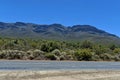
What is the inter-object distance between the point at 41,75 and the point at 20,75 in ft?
6.03

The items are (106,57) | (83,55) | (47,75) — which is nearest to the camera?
(47,75)

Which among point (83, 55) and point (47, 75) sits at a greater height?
point (83, 55)

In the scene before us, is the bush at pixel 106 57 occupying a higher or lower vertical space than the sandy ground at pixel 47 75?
higher

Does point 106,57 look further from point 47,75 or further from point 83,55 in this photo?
point 47,75

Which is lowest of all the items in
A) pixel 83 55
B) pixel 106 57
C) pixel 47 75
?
pixel 47 75

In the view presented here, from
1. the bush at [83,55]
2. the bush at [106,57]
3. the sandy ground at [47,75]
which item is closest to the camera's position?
the sandy ground at [47,75]

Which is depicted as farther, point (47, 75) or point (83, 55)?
point (83, 55)

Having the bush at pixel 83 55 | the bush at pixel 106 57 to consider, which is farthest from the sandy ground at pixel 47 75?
the bush at pixel 106 57

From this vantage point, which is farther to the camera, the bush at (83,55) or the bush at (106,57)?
the bush at (106,57)

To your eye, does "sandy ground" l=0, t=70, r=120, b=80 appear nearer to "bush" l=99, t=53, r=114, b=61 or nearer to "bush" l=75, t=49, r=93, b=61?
"bush" l=75, t=49, r=93, b=61

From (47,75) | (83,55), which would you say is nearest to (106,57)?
(83,55)

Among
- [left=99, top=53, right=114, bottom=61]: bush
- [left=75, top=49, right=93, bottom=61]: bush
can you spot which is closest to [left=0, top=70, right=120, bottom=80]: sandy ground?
[left=75, top=49, right=93, bottom=61]: bush

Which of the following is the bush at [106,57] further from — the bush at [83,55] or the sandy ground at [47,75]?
the sandy ground at [47,75]

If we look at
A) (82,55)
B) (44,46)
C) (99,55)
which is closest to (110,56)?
(99,55)
